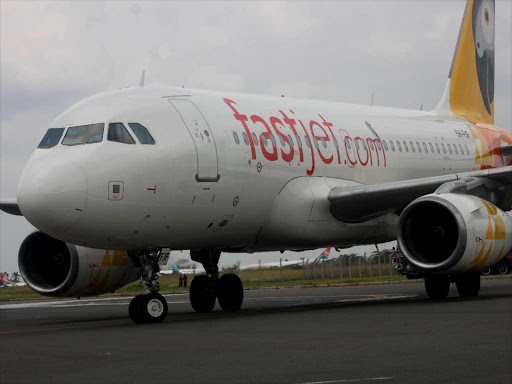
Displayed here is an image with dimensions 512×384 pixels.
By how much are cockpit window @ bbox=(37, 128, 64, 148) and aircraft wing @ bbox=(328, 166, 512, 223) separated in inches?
238

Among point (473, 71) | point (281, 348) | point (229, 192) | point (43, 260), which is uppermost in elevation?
point (473, 71)

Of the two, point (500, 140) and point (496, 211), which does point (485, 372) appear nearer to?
point (496, 211)

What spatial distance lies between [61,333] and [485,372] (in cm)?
816

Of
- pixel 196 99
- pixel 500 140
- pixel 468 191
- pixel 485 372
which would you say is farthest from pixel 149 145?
pixel 500 140

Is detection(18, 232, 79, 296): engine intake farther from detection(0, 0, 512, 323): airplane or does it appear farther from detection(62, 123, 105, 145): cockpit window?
detection(62, 123, 105, 145): cockpit window

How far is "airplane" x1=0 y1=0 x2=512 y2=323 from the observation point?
48.4 feet

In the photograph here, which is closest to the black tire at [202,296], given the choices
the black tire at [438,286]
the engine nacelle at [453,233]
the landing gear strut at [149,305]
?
the landing gear strut at [149,305]

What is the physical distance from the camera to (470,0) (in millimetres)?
27062

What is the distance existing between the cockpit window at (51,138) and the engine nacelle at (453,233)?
22.0ft

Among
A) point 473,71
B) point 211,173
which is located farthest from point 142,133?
point 473,71

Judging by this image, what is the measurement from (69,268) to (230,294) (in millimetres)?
3544

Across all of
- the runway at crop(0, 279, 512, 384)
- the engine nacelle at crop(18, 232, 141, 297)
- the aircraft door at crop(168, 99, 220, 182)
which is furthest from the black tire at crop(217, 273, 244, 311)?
the aircraft door at crop(168, 99, 220, 182)

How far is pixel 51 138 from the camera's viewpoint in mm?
15445

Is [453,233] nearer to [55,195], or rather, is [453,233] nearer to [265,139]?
[265,139]
